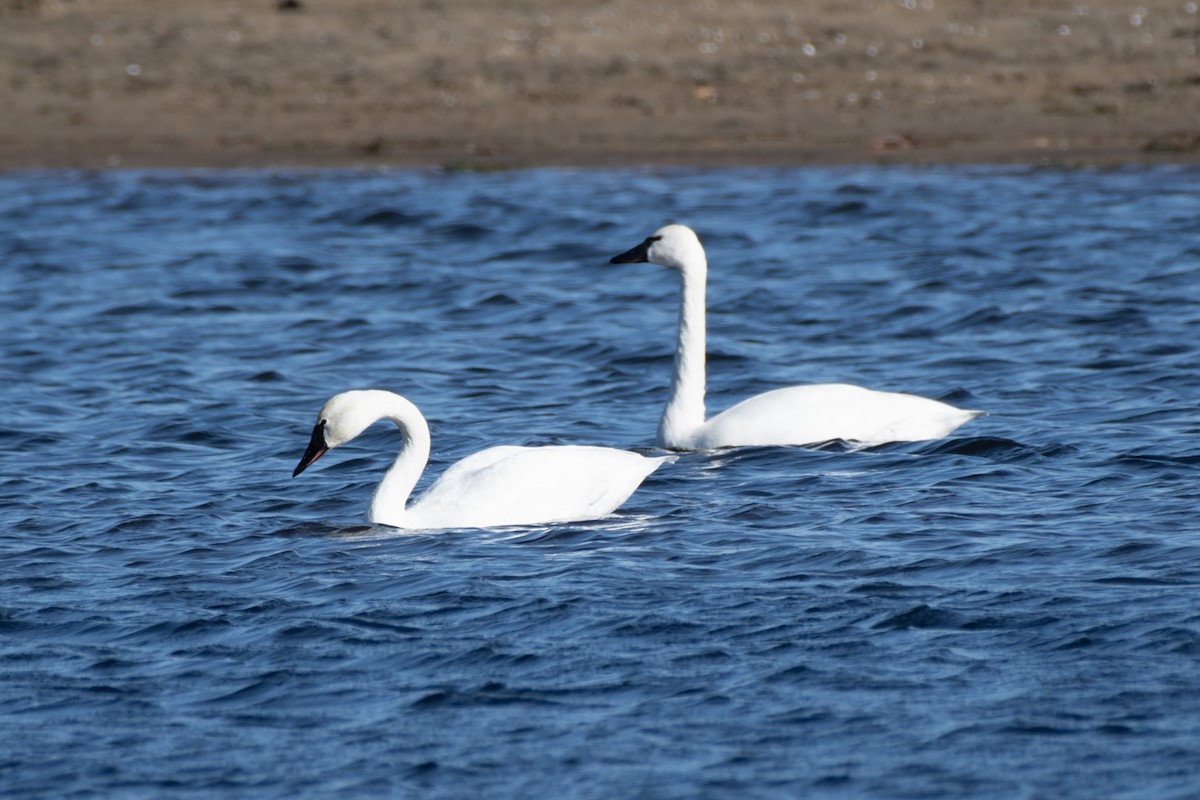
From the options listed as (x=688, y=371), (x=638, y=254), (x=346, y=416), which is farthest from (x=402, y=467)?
(x=638, y=254)

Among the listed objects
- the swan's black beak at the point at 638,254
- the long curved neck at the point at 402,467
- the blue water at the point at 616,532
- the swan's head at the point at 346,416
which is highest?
the swan's black beak at the point at 638,254

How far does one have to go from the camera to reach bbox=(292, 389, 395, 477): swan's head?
25.7ft

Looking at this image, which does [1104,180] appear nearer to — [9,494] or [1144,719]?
[9,494]

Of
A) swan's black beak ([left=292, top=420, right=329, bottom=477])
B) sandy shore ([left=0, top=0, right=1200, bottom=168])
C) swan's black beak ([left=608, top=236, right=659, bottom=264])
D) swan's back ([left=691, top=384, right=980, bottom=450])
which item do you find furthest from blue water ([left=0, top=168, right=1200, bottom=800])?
sandy shore ([left=0, top=0, right=1200, bottom=168])

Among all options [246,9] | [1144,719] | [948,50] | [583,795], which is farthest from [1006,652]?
[246,9]

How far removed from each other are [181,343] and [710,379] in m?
3.49

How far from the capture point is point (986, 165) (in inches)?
653

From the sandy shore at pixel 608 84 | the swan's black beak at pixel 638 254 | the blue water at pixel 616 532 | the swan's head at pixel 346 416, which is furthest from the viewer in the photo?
the sandy shore at pixel 608 84

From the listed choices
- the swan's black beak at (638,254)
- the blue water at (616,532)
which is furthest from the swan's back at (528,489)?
the swan's black beak at (638,254)

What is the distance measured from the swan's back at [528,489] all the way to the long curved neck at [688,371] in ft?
4.17

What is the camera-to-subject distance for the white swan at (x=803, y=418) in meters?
8.80

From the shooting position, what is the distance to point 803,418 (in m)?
8.78

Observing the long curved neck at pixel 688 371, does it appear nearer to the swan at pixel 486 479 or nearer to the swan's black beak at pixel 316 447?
the swan at pixel 486 479

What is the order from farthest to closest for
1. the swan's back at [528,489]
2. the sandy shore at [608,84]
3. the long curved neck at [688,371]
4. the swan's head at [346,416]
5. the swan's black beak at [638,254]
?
the sandy shore at [608,84] → the swan's black beak at [638,254] → the long curved neck at [688,371] → the swan's head at [346,416] → the swan's back at [528,489]
